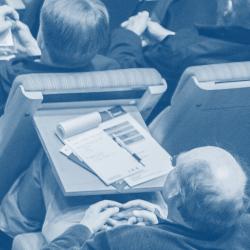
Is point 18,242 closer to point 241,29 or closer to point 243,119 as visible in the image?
point 243,119

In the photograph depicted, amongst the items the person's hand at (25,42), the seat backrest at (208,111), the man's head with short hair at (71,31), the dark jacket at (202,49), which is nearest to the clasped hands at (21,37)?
the person's hand at (25,42)

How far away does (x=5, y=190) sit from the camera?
8.20ft

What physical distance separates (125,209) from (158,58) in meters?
0.69

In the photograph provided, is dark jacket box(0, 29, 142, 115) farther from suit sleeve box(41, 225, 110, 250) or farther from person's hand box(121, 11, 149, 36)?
suit sleeve box(41, 225, 110, 250)

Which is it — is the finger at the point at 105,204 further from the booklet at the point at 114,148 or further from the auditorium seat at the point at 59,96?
the auditorium seat at the point at 59,96

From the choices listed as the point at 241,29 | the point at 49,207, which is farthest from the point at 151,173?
the point at 241,29

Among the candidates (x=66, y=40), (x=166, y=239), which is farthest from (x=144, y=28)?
(x=166, y=239)

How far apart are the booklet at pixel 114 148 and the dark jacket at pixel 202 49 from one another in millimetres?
331

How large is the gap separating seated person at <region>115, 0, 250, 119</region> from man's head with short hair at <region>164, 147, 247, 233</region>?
29.3 inches

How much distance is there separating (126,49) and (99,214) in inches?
33.6

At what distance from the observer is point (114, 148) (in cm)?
219

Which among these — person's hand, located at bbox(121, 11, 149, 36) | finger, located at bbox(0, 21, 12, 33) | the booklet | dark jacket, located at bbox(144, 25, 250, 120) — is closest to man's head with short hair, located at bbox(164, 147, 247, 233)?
the booklet

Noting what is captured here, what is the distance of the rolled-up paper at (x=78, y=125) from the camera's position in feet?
7.13

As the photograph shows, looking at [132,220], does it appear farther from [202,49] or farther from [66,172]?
[202,49]
